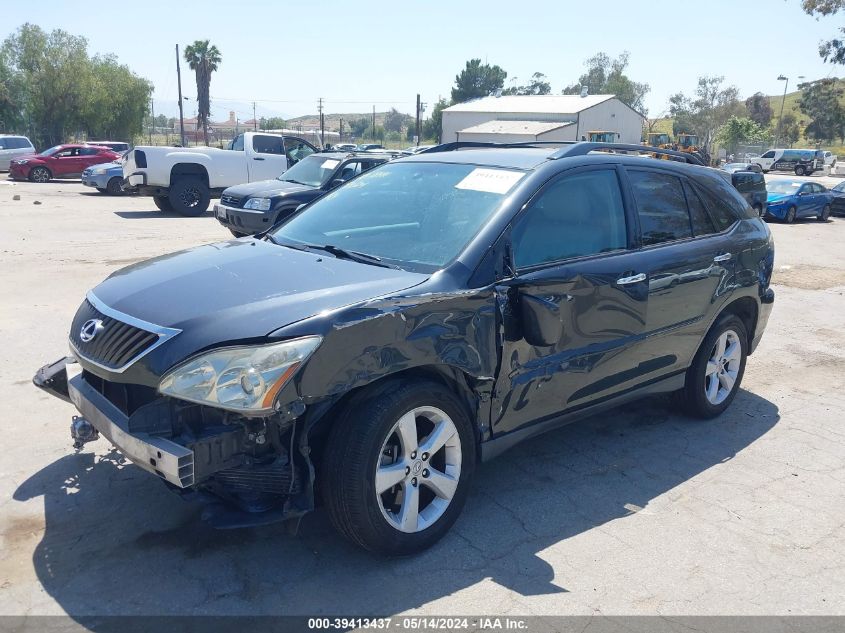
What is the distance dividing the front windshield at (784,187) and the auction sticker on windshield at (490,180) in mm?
20490

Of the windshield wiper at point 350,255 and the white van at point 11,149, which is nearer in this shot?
the windshield wiper at point 350,255

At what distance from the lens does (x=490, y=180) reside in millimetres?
4059

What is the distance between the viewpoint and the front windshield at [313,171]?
511 inches

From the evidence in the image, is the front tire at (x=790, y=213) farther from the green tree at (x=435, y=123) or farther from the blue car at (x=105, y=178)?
the green tree at (x=435, y=123)

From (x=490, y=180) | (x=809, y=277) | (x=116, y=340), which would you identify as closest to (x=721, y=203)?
(x=490, y=180)

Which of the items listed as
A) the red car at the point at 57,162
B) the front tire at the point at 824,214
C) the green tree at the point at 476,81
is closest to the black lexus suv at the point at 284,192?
the front tire at the point at 824,214

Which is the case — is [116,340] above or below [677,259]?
below

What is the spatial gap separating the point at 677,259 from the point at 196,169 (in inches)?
561

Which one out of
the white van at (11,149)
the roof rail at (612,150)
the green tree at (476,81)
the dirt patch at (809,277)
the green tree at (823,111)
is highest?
the green tree at (476,81)

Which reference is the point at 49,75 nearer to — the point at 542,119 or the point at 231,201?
the point at 542,119

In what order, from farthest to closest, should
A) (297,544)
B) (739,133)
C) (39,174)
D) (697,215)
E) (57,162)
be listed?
(739,133) → (57,162) → (39,174) → (697,215) → (297,544)

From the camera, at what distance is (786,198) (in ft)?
70.1

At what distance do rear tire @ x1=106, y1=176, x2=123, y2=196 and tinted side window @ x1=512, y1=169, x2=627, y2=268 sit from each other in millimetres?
20769

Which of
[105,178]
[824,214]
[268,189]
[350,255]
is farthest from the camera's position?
[824,214]
